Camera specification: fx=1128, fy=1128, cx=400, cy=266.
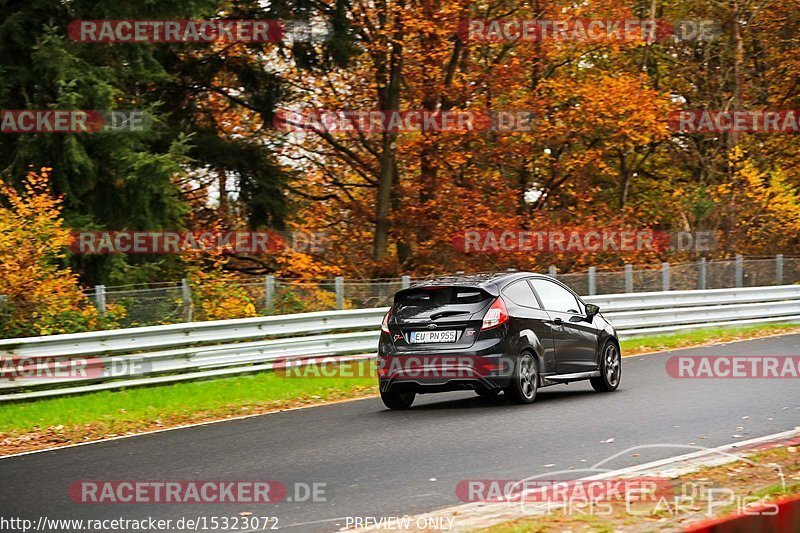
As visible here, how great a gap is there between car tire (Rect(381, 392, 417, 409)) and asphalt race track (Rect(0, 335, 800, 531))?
0.52ft

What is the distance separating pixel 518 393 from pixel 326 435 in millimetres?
2790

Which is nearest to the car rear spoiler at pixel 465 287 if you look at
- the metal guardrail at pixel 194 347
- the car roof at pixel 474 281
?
the car roof at pixel 474 281

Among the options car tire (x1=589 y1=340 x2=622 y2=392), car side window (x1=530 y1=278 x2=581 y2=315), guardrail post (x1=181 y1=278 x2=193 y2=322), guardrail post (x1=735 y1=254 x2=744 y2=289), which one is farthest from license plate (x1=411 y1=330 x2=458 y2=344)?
guardrail post (x1=735 y1=254 x2=744 y2=289)

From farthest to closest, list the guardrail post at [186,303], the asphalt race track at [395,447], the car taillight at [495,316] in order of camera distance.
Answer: the guardrail post at [186,303] < the car taillight at [495,316] < the asphalt race track at [395,447]

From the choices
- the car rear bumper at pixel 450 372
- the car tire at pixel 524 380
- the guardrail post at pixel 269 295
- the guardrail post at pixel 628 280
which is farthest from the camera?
the guardrail post at pixel 628 280

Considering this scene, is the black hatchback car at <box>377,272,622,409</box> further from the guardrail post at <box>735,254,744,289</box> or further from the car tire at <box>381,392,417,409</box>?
the guardrail post at <box>735,254,744,289</box>

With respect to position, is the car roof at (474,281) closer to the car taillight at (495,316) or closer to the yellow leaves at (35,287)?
the car taillight at (495,316)

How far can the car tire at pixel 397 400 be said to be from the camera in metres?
14.1

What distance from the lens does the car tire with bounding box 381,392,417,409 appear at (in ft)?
46.2

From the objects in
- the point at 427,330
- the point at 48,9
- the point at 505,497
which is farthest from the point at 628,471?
the point at 48,9

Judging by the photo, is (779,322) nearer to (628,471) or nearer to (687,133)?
(687,133)

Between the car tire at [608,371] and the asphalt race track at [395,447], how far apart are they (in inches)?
7.2

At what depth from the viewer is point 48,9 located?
78.6ft

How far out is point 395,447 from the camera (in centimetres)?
1079
